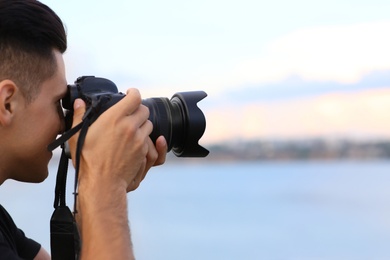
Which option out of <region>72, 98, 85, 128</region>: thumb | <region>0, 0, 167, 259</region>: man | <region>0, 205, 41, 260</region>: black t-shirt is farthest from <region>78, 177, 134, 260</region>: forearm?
<region>0, 205, 41, 260</region>: black t-shirt

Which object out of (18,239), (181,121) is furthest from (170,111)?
(18,239)

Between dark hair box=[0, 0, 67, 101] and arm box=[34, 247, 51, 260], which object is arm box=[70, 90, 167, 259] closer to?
dark hair box=[0, 0, 67, 101]

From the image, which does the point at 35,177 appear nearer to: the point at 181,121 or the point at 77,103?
the point at 77,103

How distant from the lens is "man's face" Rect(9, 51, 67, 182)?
1.34 m

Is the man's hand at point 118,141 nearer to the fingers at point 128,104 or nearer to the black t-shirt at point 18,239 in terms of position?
the fingers at point 128,104

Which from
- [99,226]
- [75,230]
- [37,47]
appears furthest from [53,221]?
[37,47]

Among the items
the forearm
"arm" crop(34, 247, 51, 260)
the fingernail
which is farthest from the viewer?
"arm" crop(34, 247, 51, 260)

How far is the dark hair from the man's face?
0.06 feet

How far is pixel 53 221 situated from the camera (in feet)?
4.70

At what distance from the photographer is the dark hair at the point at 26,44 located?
133cm

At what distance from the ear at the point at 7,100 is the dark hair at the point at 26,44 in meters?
0.03

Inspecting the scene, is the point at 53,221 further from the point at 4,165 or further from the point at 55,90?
the point at 55,90

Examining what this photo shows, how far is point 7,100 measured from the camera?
4.27 ft

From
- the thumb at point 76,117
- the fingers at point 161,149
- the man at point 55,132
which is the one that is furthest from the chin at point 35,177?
the fingers at point 161,149
